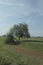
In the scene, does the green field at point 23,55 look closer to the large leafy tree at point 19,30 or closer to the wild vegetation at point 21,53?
the wild vegetation at point 21,53

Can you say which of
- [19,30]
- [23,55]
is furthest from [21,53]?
[19,30]

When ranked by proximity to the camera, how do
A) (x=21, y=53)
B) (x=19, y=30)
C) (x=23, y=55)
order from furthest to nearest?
(x=19, y=30) → (x=21, y=53) → (x=23, y=55)

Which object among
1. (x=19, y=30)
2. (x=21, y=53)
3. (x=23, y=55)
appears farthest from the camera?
(x=19, y=30)

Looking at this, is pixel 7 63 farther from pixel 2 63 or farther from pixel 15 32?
pixel 15 32

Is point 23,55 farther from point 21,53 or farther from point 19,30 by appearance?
point 19,30

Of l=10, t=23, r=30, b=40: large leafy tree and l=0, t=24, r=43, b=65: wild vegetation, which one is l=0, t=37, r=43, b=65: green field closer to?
l=0, t=24, r=43, b=65: wild vegetation

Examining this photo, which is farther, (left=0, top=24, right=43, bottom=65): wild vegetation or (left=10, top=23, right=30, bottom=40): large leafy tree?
(left=10, top=23, right=30, bottom=40): large leafy tree

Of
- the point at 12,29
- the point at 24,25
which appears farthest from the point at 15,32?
the point at 24,25

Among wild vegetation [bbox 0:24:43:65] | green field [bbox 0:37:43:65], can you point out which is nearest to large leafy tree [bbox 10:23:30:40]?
wild vegetation [bbox 0:24:43:65]

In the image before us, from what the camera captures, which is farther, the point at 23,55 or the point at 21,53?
the point at 21,53

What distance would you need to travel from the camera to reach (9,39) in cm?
7900

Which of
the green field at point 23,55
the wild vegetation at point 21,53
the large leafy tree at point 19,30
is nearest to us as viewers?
the wild vegetation at point 21,53

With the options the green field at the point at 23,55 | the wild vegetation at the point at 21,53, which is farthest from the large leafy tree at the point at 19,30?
the green field at the point at 23,55

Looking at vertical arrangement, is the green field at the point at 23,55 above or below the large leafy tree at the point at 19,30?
below
